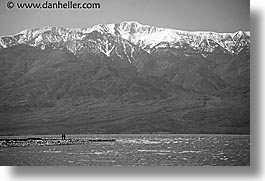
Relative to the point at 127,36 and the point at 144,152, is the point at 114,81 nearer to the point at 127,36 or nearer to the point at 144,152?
the point at 127,36

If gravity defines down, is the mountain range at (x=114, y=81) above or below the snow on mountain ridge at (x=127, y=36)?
below

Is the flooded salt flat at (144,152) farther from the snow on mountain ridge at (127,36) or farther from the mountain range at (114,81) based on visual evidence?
the snow on mountain ridge at (127,36)

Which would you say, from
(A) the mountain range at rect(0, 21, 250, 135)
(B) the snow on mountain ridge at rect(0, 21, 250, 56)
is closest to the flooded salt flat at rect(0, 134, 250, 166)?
(A) the mountain range at rect(0, 21, 250, 135)

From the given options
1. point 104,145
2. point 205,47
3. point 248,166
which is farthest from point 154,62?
point 248,166

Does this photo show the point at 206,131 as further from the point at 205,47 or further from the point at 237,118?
the point at 205,47

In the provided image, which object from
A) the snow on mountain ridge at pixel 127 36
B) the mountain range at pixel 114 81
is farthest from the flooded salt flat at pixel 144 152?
the snow on mountain ridge at pixel 127 36

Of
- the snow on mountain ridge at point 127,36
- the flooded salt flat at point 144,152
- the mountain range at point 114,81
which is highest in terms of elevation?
the snow on mountain ridge at point 127,36
